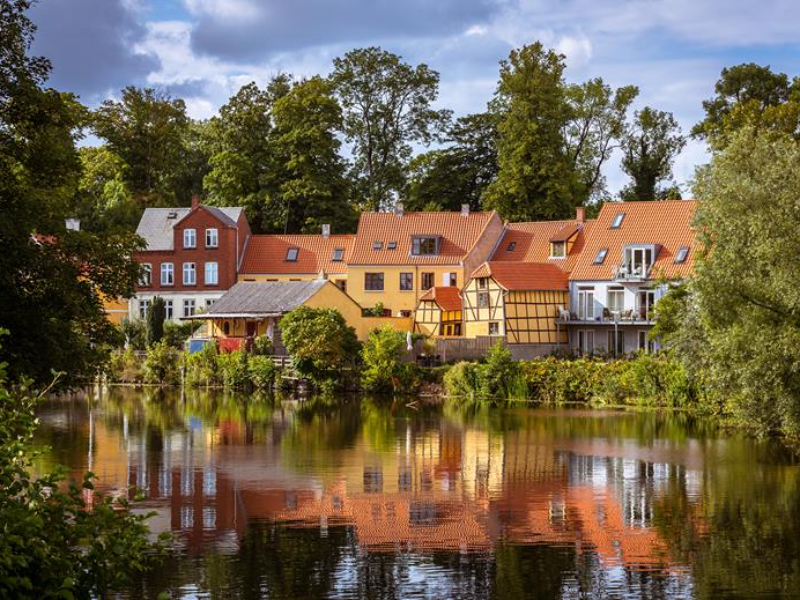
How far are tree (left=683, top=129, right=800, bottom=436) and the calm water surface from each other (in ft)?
6.51

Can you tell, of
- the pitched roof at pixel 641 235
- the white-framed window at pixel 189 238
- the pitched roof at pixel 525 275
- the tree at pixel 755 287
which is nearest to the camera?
the tree at pixel 755 287

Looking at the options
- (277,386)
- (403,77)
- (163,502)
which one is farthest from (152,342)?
(163,502)

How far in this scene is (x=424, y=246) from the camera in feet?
229

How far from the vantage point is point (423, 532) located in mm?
22750

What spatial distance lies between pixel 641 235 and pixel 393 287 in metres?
14.4

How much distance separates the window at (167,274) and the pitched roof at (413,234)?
12097mm

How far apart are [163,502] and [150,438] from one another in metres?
12.8

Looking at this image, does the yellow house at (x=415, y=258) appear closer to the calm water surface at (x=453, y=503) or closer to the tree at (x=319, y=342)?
the tree at (x=319, y=342)

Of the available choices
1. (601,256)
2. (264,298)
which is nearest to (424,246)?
(264,298)

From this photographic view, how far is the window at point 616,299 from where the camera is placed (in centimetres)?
6197

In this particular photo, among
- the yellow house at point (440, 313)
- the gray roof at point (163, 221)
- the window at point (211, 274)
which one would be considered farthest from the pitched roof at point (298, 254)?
the yellow house at point (440, 313)

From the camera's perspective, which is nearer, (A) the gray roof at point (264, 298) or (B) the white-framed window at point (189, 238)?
(A) the gray roof at point (264, 298)

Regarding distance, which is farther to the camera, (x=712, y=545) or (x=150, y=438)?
(x=150, y=438)

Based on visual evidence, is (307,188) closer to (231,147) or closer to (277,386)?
(231,147)
